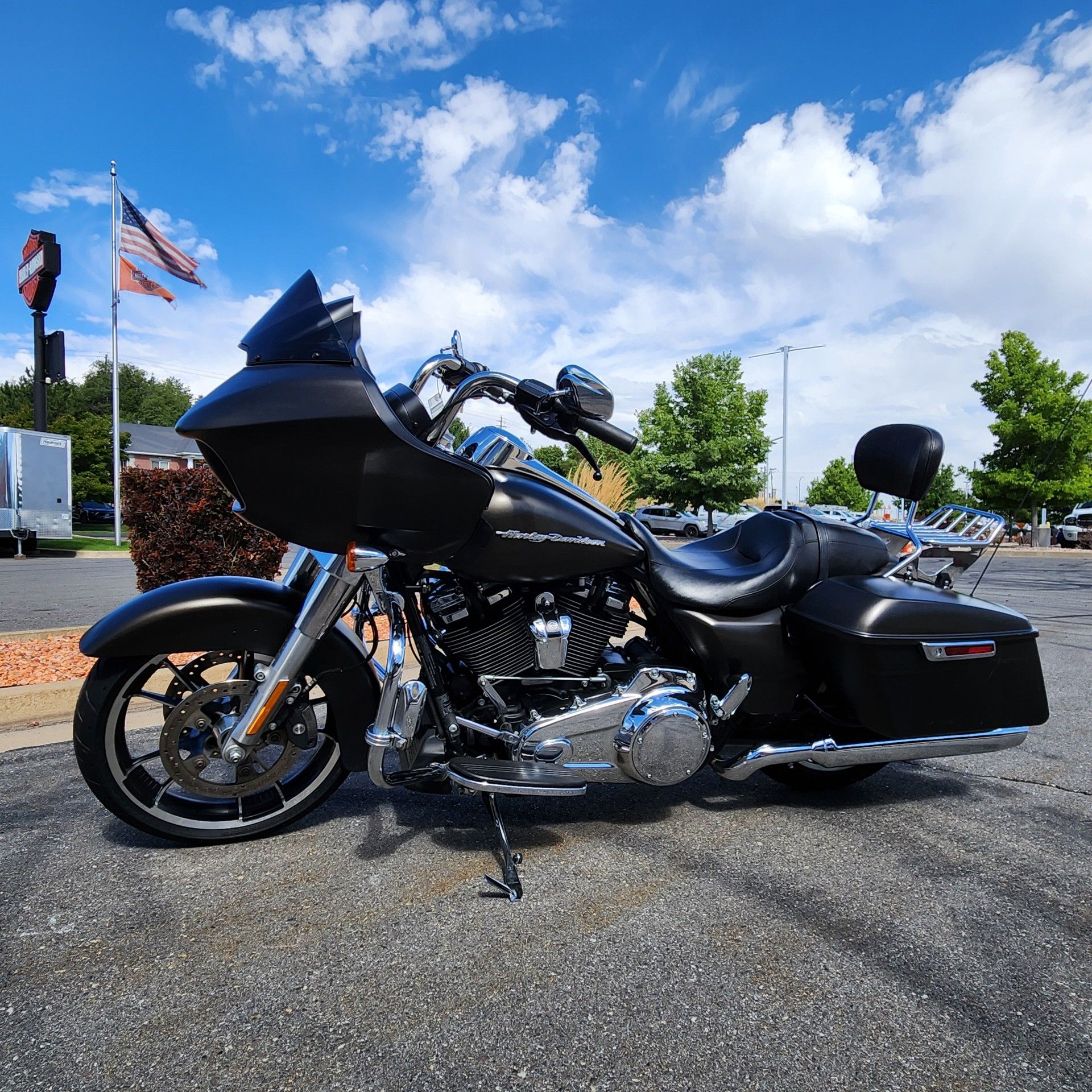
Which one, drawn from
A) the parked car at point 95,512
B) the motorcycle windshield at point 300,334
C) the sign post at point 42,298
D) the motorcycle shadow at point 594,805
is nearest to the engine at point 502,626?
the motorcycle shadow at point 594,805

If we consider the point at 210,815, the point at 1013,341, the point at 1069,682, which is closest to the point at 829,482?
the point at 1013,341

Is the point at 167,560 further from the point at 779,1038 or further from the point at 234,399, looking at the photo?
the point at 779,1038

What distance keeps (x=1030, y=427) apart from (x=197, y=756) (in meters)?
29.0

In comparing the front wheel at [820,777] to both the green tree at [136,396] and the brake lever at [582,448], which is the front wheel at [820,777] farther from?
the green tree at [136,396]

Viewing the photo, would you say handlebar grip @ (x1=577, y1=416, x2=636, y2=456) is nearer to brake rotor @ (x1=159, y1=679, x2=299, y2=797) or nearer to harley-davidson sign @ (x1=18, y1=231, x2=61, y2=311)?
brake rotor @ (x1=159, y1=679, x2=299, y2=797)

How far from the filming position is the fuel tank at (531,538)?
2291mm

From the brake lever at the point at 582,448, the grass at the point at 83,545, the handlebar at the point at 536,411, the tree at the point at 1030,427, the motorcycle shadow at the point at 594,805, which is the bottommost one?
the grass at the point at 83,545

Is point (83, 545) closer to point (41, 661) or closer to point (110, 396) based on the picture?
point (41, 661)

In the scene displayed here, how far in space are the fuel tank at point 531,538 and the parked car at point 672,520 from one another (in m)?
28.3

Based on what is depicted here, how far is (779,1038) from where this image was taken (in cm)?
165

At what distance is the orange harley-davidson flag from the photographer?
17.7m

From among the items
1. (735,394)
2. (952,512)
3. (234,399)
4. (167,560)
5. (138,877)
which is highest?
(735,394)

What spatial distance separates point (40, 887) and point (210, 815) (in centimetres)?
50

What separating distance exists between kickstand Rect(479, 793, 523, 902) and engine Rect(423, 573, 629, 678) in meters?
0.43
